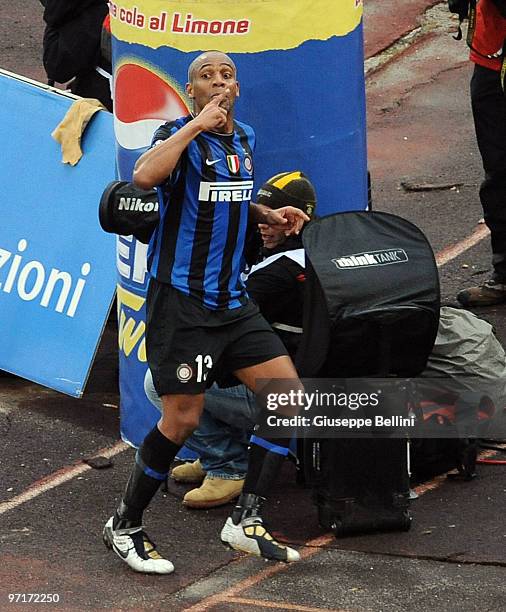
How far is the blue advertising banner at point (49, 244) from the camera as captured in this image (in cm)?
717

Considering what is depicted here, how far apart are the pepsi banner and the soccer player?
41 cm

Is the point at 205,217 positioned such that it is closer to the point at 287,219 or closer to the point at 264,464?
the point at 287,219

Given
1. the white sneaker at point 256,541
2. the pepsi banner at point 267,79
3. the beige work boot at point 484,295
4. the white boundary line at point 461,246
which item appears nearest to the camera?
the white sneaker at point 256,541

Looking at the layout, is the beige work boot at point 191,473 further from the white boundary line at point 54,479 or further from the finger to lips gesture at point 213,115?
the finger to lips gesture at point 213,115

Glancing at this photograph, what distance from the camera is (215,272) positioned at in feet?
17.9

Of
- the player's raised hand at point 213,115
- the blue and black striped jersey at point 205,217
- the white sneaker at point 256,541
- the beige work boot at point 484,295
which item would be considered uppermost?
the player's raised hand at point 213,115

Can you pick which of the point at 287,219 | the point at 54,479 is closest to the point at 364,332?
the point at 287,219

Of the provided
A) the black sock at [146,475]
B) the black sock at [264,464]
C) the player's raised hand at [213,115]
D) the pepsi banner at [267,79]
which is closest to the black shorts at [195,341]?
the black sock at [146,475]

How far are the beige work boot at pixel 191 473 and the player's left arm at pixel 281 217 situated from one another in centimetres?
128

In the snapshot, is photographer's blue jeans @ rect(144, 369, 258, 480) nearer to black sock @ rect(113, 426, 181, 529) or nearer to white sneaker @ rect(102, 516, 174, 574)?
black sock @ rect(113, 426, 181, 529)

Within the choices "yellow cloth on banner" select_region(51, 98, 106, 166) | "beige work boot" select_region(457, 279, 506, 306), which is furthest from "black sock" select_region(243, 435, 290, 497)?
"beige work boot" select_region(457, 279, 506, 306)

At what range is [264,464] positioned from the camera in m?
5.59

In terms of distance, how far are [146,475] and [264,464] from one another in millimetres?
474

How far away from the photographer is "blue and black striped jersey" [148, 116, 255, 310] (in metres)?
5.35
